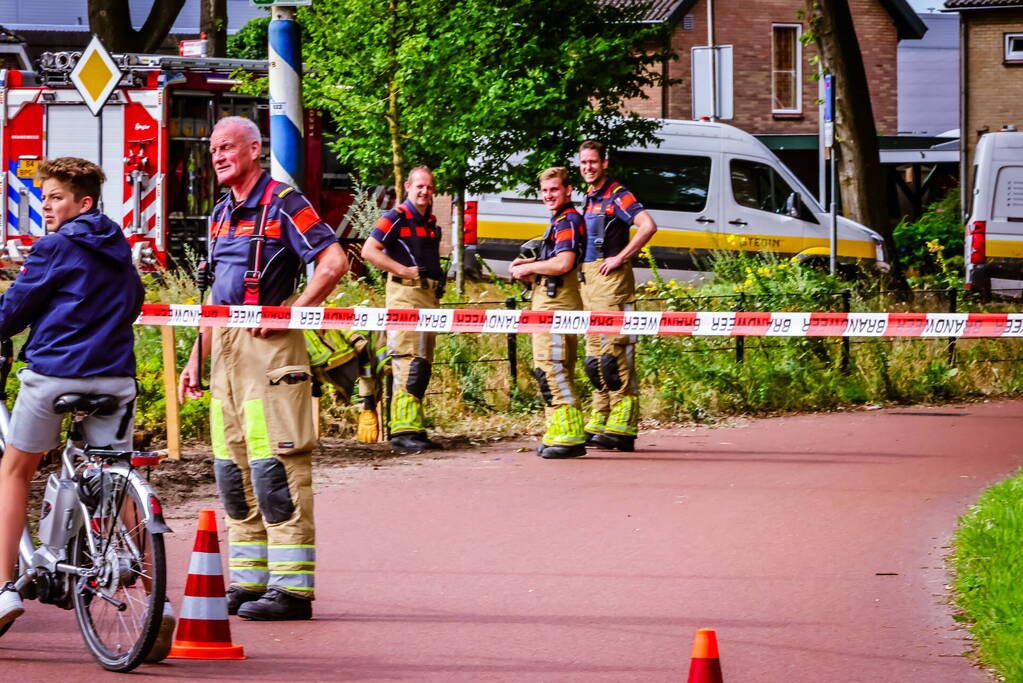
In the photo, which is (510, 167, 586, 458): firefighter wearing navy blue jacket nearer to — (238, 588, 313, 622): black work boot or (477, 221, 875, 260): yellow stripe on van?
(238, 588, 313, 622): black work boot

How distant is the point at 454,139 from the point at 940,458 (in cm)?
734

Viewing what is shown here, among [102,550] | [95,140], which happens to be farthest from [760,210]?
[102,550]

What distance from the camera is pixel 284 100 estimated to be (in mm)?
10742

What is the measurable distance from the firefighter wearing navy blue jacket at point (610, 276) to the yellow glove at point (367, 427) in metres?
1.54

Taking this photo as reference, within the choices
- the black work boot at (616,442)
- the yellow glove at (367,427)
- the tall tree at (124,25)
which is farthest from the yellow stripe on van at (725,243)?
the black work boot at (616,442)

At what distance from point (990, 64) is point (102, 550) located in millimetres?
36630

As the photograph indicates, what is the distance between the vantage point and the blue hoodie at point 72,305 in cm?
632

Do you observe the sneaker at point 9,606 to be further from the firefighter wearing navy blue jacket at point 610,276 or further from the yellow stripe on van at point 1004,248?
the yellow stripe on van at point 1004,248

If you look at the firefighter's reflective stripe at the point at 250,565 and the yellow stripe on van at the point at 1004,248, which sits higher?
the yellow stripe on van at the point at 1004,248

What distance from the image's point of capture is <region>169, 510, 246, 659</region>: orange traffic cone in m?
6.20

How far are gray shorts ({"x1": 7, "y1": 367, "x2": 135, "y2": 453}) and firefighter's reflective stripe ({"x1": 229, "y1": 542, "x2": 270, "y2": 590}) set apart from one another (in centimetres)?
85

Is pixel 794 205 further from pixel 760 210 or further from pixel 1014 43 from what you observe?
pixel 1014 43

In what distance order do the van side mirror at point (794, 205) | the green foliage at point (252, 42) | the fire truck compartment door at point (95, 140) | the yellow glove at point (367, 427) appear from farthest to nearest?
the green foliage at point (252, 42) → the van side mirror at point (794, 205) → the fire truck compartment door at point (95, 140) → the yellow glove at point (367, 427)

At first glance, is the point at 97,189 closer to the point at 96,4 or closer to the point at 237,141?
the point at 237,141
